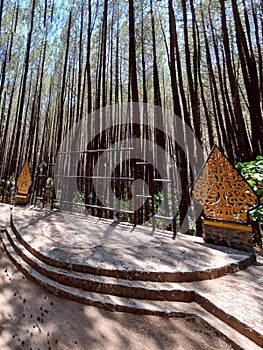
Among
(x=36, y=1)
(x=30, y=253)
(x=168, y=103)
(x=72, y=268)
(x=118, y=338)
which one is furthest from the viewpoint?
(x=168, y=103)

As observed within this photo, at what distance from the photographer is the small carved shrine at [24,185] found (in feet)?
16.7

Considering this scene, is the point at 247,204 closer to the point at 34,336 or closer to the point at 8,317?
the point at 34,336

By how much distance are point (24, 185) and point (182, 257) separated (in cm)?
477

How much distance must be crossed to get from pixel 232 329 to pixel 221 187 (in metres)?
1.54

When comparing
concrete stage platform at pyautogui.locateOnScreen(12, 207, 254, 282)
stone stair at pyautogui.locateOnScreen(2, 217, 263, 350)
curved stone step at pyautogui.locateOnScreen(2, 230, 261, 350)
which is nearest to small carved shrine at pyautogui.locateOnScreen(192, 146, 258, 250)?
concrete stage platform at pyautogui.locateOnScreen(12, 207, 254, 282)

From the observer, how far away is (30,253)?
2.07m

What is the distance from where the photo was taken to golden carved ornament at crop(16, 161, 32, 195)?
5070mm

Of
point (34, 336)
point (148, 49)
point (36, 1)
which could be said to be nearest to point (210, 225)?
point (34, 336)

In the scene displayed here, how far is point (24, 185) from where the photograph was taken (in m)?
5.21

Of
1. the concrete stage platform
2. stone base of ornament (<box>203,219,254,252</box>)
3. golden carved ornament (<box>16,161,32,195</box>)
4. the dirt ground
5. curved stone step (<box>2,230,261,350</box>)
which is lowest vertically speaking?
the dirt ground

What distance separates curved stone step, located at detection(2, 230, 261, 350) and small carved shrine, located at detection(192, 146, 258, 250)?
1163mm

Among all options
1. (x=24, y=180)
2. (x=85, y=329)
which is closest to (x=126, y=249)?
(x=85, y=329)

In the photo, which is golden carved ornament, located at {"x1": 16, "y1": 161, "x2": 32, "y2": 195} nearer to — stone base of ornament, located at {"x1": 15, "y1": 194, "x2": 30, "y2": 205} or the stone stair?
stone base of ornament, located at {"x1": 15, "y1": 194, "x2": 30, "y2": 205}

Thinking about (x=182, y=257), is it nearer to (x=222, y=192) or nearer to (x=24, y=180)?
(x=222, y=192)
